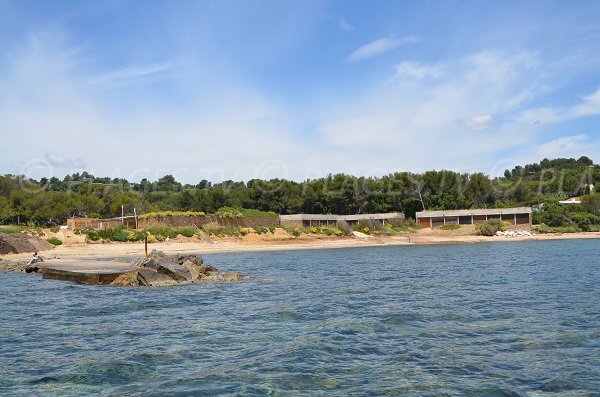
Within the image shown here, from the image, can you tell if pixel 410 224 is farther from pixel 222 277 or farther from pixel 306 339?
pixel 306 339

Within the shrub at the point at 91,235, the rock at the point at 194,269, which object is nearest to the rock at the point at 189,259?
the rock at the point at 194,269

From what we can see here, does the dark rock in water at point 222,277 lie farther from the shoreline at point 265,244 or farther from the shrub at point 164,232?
the shrub at point 164,232

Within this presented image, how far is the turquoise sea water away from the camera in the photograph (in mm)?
10125

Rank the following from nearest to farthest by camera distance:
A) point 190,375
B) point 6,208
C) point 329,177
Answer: point 190,375, point 6,208, point 329,177

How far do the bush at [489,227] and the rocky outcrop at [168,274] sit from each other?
53.6m

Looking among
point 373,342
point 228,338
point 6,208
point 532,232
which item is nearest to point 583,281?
point 373,342

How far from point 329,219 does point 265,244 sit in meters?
20.5

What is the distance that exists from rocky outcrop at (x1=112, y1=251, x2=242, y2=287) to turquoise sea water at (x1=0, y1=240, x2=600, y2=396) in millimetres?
1596

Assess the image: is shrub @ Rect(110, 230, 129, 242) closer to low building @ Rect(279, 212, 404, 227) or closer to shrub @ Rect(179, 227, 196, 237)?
shrub @ Rect(179, 227, 196, 237)

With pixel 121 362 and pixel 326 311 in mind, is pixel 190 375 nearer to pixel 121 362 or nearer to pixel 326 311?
pixel 121 362

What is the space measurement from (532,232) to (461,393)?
74.5 meters

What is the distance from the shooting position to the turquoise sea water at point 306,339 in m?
10.1

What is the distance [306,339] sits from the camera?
13.9 metres

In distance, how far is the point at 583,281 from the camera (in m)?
24.9
